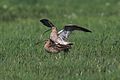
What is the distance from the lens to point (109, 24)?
41.7 ft

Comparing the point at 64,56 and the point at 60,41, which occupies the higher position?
the point at 60,41

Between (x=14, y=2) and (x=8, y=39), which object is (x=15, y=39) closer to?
(x=8, y=39)

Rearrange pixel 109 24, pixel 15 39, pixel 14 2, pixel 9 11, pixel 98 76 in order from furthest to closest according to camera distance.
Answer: pixel 14 2, pixel 9 11, pixel 109 24, pixel 15 39, pixel 98 76

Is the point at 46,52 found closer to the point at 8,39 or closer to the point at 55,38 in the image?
the point at 55,38

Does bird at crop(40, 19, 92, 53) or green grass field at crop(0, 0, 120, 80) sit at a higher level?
bird at crop(40, 19, 92, 53)

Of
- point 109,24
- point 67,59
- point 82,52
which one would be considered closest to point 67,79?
point 67,59

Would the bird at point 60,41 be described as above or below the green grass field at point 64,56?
above

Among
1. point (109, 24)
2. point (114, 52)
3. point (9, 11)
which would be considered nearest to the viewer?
point (114, 52)

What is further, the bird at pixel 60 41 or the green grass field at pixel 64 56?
the bird at pixel 60 41

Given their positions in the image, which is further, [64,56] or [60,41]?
[64,56]

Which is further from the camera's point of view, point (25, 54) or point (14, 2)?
point (14, 2)

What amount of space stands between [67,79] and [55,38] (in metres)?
1.29

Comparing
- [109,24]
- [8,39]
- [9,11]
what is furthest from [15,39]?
[9,11]

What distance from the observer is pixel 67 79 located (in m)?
7.08
